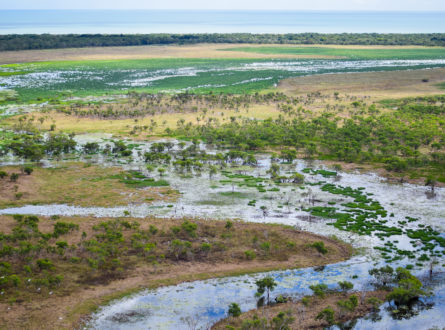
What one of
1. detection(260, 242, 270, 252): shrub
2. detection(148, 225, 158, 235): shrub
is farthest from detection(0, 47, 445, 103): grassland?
detection(260, 242, 270, 252): shrub

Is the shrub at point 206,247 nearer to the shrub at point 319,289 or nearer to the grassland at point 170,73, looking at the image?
the shrub at point 319,289

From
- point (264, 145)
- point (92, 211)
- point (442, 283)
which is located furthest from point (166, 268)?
point (264, 145)

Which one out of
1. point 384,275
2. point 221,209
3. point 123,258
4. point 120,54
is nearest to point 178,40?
point 120,54

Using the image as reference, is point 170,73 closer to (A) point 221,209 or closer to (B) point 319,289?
(A) point 221,209

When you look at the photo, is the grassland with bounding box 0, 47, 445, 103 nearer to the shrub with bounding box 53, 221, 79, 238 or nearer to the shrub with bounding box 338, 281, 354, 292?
the shrub with bounding box 53, 221, 79, 238

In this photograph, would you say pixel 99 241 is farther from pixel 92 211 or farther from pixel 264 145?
pixel 264 145

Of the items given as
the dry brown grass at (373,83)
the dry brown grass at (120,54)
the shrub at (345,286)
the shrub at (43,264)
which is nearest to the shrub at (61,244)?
the shrub at (43,264)
